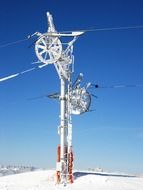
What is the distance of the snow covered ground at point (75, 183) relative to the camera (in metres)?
36.2

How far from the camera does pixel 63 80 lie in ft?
138

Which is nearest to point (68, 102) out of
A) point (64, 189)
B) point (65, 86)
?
point (65, 86)

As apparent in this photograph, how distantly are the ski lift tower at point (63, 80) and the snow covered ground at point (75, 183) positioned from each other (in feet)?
5.74

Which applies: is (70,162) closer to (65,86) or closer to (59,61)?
(65,86)

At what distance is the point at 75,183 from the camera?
3888 centimetres

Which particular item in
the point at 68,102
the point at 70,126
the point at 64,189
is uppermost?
the point at 68,102

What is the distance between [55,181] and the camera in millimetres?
41094

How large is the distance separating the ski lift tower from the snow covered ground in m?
1.75

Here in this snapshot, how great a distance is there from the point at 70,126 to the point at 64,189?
25.9ft

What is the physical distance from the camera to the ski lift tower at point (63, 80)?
134 ft

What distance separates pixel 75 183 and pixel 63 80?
11.3 meters

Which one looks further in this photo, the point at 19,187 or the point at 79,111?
the point at 79,111

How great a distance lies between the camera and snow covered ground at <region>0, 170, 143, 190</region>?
36.2 meters

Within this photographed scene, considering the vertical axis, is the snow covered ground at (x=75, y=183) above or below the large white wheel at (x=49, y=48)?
below
